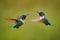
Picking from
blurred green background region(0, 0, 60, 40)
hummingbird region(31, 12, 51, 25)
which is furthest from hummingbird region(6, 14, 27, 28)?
hummingbird region(31, 12, 51, 25)

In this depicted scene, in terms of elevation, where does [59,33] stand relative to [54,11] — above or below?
below

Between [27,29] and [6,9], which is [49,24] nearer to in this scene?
[27,29]

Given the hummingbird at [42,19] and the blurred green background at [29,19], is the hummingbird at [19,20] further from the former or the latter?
the hummingbird at [42,19]

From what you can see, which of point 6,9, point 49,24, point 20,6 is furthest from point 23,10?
point 49,24

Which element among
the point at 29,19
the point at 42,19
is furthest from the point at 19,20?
the point at 42,19

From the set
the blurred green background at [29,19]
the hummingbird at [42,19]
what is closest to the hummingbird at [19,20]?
the blurred green background at [29,19]

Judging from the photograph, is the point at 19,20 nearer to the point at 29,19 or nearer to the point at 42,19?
the point at 29,19

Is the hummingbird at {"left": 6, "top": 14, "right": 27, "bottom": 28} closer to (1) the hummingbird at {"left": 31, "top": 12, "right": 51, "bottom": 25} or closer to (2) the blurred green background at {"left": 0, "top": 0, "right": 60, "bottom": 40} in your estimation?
(2) the blurred green background at {"left": 0, "top": 0, "right": 60, "bottom": 40}

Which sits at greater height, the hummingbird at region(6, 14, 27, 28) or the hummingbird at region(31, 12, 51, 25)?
the hummingbird at region(31, 12, 51, 25)
